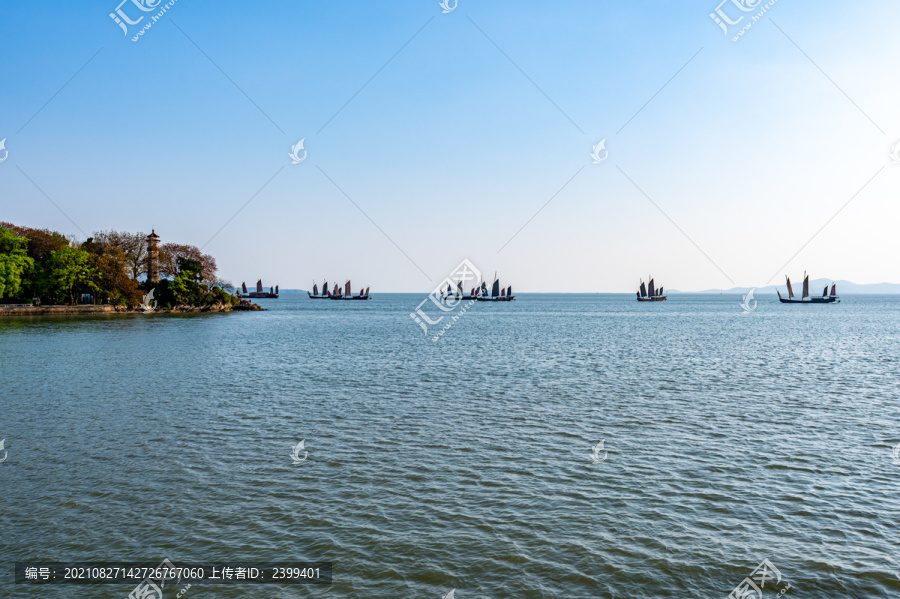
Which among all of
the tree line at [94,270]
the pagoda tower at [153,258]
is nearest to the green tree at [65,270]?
the tree line at [94,270]

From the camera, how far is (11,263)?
81438 mm

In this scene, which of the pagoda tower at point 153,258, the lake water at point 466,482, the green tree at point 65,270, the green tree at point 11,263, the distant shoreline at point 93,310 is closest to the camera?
the lake water at point 466,482

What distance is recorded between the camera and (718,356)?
43469 millimetres

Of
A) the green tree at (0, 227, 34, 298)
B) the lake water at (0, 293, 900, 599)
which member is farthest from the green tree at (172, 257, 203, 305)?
the lake water at (0, 293, 900, 599)

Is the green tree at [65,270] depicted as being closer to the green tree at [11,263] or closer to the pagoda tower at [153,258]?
the green tree at [11,263]

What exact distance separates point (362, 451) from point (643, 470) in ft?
27.2

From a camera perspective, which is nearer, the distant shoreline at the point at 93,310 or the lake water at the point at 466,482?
the lake water at the point at 466,482

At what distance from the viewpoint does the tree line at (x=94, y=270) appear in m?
85.5

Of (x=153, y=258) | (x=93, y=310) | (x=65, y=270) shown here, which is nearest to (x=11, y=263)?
(x=65, y=270)

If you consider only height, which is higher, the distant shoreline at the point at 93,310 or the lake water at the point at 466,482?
the distant shoreline at the point at 93,310

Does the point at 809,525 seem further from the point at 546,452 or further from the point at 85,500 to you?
the point at 85,500

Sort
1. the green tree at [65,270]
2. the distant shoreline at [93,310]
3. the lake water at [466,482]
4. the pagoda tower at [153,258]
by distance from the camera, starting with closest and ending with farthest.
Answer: the lake water at [466,482]
the distant shoreline at [93,310]
the green tree at [65,270]
the pagoda tower at [153,258]

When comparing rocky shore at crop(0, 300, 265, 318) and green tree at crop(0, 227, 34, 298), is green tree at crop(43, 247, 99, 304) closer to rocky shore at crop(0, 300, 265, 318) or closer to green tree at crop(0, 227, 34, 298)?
green tree at crop(0, 227, 34, 298)

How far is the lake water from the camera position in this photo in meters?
9.73
